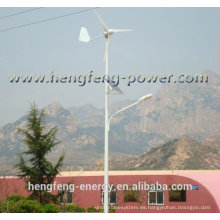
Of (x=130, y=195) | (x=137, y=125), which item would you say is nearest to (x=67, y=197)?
(x=130, y=195)

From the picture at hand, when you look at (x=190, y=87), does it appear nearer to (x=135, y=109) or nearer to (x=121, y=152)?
(x=135, y=109)

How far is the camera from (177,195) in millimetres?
20125

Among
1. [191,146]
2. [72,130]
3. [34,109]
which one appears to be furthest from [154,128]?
[34,109]

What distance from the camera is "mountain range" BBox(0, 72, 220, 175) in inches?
3802

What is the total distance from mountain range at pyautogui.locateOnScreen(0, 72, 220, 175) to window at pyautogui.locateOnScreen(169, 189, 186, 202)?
6115cm

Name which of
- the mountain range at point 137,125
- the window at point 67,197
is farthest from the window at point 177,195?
the mountain range at point 137,125

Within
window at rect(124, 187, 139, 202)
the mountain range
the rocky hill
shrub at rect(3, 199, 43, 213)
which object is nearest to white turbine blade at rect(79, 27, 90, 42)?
shrub at rect(3, 199, 43, 213)

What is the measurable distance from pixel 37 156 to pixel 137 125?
4357 inches

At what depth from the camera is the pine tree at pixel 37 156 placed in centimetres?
2223

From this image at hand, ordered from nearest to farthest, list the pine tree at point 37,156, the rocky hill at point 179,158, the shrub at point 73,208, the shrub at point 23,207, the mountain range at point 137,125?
1. the shrub at point 23,207
2. the shrub at point 73,208
3. the pine tree at point 37,156
4. the rocky hill at point 179,158
5. the mountain range at point 137,125

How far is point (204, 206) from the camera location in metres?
19.9

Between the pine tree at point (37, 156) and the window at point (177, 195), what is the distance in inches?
228

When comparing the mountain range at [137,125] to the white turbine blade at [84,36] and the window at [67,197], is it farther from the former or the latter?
the white turbine blade at [84,36]

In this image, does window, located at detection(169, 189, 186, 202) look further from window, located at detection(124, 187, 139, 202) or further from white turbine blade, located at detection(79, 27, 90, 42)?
white turbine blade, located at detection(79, 27, 90, 42)
